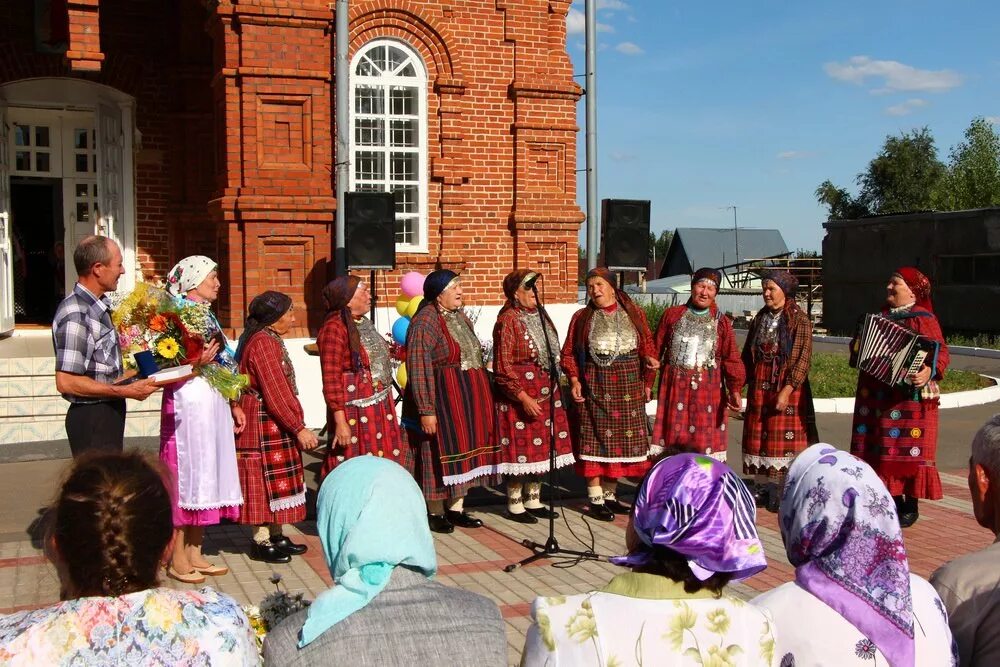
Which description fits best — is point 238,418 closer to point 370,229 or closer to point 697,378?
point 697,378

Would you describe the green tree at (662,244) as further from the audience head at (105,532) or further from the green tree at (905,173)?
the audience head at (105,532)

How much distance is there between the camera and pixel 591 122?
14094 mm

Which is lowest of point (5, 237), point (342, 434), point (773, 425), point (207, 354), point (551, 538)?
point (551, 538)

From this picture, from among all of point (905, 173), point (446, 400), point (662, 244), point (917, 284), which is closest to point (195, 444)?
point (446, 400)

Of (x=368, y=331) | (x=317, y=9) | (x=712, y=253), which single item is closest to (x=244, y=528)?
(x=368, y=331)

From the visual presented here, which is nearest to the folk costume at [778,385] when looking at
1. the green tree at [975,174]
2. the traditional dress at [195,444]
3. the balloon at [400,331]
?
the balloon at [400,331]

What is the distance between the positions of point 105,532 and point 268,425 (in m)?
4.01

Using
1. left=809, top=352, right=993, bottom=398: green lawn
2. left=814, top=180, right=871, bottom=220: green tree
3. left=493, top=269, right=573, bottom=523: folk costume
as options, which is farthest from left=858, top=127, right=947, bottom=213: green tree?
left=493, top=269, right=573, bottom=523: folk costume

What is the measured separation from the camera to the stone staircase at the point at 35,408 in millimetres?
10016

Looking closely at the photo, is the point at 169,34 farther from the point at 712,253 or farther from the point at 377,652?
the point at 712,253

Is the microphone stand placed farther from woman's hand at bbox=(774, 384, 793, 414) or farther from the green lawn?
the green lawn

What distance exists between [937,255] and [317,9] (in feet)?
65.2

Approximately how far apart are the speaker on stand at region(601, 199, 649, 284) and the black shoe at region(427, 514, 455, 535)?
4864 millimetres

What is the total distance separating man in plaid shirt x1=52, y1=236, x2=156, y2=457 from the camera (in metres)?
5.43
